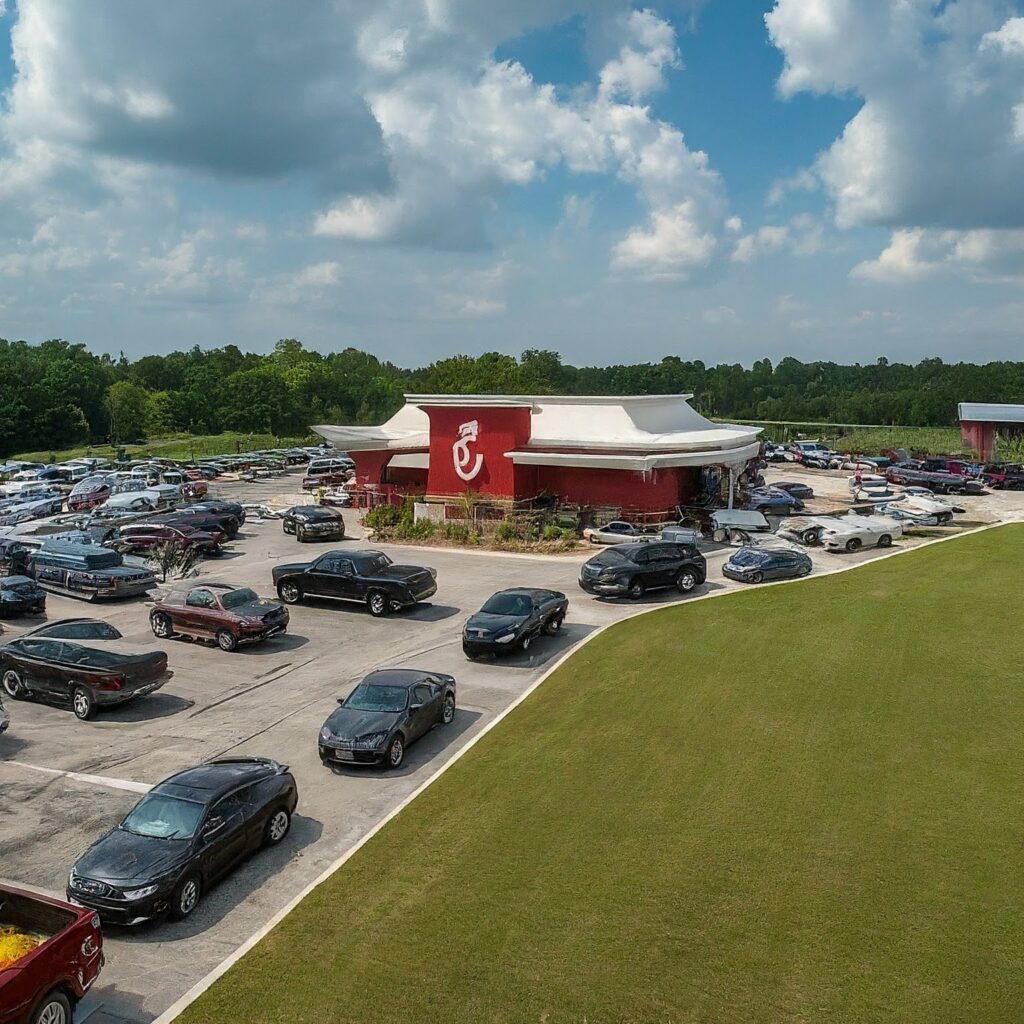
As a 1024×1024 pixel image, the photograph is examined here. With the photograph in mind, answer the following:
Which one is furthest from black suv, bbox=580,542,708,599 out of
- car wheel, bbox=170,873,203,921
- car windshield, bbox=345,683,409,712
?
car wheel, bbox=170,873,203,921

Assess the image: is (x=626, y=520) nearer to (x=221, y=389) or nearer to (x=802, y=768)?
(x=802, y=768)

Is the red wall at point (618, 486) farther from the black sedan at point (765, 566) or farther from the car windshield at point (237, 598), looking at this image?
the car windshield at point (237, 598)

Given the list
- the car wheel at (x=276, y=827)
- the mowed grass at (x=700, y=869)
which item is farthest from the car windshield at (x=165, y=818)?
the mowed grass at (x=700, y=869)

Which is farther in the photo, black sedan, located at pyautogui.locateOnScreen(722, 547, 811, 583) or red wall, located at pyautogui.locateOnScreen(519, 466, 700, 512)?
red wall, located at pyautogui.locateOnScreen(519, 466, 700, 512)

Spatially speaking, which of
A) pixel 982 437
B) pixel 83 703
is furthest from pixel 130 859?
pixel 982 437

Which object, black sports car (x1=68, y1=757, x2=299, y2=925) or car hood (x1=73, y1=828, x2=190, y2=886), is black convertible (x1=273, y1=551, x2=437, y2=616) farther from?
car hood (x1=73, y1=828, x2=190, y2=886)

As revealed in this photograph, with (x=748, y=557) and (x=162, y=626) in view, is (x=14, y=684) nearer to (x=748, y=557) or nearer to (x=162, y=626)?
(x=162, y=626)

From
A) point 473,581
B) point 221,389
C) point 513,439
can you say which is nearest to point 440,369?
point 221,389
